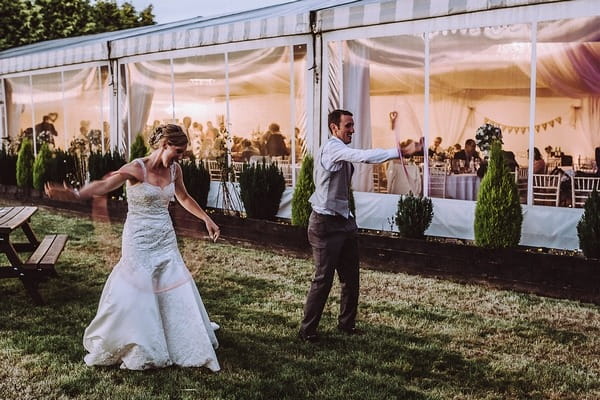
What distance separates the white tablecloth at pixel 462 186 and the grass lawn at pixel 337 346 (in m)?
2.09

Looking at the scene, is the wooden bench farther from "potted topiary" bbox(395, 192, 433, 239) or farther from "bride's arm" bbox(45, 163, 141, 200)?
"potted topiary" bbox(395, 192, 433, 239)

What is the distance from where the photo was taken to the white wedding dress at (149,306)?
16.3 feet

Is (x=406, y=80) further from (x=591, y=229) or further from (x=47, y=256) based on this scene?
(x=47, y=256)

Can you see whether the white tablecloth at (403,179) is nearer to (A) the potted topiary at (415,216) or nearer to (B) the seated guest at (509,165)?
(B) the seated guest at (509,165)

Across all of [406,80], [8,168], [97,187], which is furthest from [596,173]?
[8,168]

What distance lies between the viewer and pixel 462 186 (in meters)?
9.70

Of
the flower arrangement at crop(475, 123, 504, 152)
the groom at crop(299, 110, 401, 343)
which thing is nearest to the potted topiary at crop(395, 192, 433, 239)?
the flower arrangement at crop(475, 123, 504, 152)

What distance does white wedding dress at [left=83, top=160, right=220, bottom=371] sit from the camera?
16.3 ft

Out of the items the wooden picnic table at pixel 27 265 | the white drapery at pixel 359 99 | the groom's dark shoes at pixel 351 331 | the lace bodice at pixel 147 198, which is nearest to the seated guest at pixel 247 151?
the white drapery at pixel 359 99

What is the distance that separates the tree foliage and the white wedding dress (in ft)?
87.6

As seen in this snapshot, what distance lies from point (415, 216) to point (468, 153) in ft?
6.52

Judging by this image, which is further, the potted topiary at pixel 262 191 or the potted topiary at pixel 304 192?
the potted topiary at pixel 262 191

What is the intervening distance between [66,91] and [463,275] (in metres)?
11.3

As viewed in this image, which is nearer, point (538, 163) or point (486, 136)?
point (538, 163)
